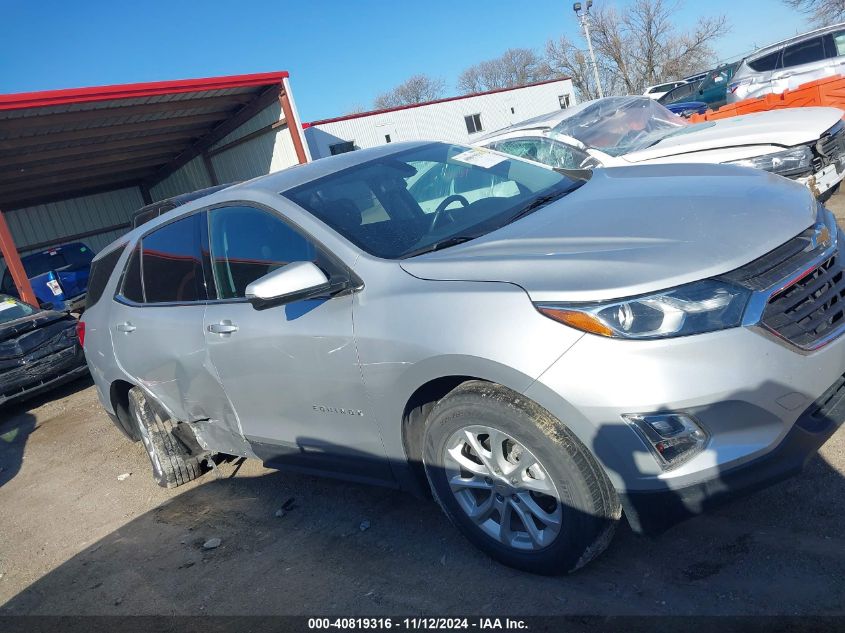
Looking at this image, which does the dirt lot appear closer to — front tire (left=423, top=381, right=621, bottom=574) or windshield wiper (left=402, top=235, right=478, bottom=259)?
front tire (left=423, top=381, right=621, bottom=574)

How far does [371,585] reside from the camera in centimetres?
314

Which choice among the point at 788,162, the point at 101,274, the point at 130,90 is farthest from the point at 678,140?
the point at 130,90

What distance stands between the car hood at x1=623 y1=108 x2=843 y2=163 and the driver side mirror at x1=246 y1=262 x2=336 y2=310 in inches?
182

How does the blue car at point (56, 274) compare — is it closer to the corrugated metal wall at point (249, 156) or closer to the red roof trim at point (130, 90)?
the corrugated metal wall at point (249, 156)

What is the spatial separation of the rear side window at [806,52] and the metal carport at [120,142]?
9175 mm

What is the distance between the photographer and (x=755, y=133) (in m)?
6.31

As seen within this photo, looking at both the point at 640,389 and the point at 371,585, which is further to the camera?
the point at 371,585

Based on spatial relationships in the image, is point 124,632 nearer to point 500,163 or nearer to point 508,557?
point 508,557

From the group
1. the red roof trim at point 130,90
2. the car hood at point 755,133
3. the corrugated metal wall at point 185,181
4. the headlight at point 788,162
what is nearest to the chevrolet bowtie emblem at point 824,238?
the headlight at point 788,162

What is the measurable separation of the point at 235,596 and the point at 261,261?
1.59 m

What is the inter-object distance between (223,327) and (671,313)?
7.31 feet

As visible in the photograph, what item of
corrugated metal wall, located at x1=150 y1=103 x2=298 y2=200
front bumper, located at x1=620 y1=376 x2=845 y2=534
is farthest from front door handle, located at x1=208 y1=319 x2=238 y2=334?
corrugated metal wall, located at x1=150 y1=103 x2=298 y2=200

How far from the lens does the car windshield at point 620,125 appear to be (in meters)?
7.27

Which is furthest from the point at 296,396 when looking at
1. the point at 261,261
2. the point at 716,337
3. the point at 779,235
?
the point at 779,235
